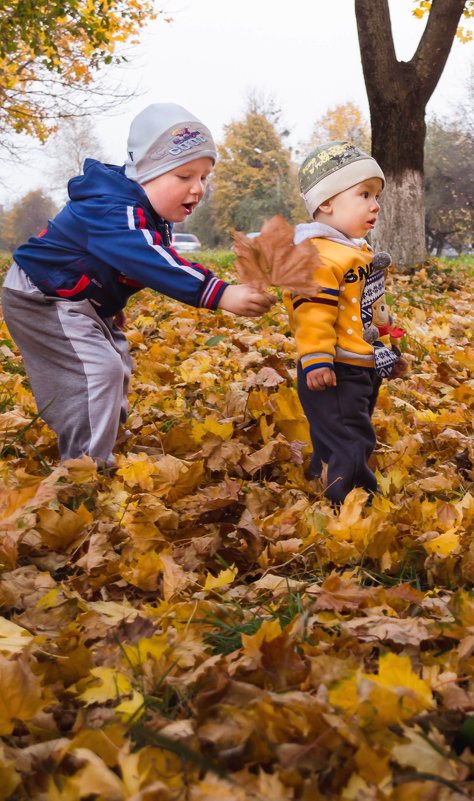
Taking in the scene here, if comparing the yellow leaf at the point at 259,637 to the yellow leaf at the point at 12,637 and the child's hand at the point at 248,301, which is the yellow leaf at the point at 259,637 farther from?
the child's hand at the point at 248,301

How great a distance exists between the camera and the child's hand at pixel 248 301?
1873 mm

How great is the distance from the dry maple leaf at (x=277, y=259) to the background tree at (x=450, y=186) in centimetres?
4713

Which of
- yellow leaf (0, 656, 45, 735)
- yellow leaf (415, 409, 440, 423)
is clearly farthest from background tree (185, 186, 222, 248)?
yellow leaf (0, 656, 45, 735)

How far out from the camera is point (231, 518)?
213 centimetres

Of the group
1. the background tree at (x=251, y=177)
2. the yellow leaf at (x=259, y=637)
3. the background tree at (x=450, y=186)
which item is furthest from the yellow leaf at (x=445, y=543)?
the background tree at (x=450, y=186)

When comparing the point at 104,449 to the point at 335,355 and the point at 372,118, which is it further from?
the point at 372,118

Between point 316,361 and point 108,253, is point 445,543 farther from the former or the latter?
point 108,253

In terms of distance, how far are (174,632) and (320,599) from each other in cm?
33

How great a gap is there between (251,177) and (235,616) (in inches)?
1894

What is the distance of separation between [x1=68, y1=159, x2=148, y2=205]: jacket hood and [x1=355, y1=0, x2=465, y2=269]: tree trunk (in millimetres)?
6371

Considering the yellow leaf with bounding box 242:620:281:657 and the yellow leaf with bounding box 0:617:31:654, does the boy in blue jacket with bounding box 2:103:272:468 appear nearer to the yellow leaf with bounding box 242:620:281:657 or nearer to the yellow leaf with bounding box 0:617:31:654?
the yellow leaf with bounding box 0:617:31:654

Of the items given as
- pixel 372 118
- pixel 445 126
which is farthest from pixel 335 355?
pixel 445 126

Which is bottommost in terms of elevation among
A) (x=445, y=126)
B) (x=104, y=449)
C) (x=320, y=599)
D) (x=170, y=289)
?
(x=320, y=599)

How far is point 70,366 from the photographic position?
238 cm
